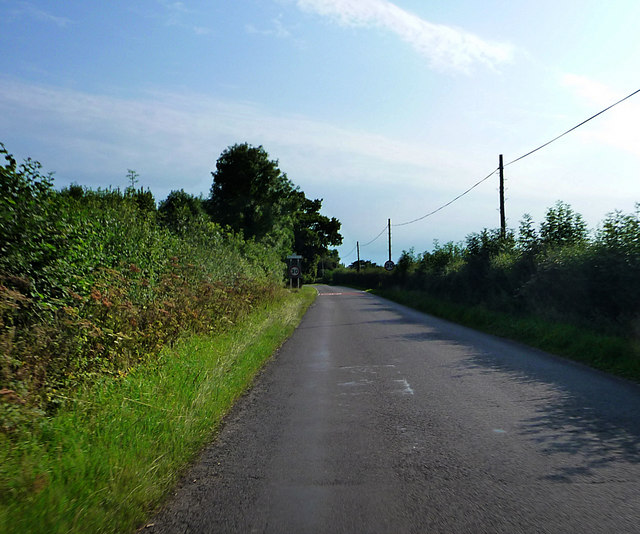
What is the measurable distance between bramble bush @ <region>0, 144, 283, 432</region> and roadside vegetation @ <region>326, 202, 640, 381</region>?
27.7ft

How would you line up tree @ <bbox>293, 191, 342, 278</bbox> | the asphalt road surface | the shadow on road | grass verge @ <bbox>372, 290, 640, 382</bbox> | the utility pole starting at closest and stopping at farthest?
the asphalt road surface < the shadow on road < grass verge @ <bbox>372, 290, 640, 382</bbox> < the utility pole < tree @ <bbox>293, 191, 342, 278</bbox>

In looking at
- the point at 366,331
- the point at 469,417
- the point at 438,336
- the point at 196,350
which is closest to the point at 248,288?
the point at 366,331

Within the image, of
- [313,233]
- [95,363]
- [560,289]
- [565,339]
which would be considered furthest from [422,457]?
[313,233]

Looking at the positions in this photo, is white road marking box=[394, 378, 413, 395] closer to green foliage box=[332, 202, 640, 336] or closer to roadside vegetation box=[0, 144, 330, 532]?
roadside vegetation box=[0, 144, 330, 532]

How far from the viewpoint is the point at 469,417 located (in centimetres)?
654

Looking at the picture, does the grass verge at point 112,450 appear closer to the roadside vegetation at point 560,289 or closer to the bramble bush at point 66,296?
the bramble bush at point 66,296

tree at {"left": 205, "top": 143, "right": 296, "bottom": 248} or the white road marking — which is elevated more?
tree at {"left": 205, "top": 143, "right": 296, "bottom": 248}

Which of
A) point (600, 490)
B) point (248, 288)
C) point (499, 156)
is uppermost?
point (499, 156)

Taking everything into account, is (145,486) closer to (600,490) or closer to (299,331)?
(600,490)

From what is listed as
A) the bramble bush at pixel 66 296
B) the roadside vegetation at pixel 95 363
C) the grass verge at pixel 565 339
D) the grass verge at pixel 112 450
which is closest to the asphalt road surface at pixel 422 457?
the grass verge at pixel 112 450

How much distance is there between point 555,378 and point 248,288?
42.6 ft

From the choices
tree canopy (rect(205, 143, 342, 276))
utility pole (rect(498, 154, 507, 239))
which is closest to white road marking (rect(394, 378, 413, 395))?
utility pole (rect(498, 154, 507, 239))

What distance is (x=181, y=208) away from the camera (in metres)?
17.4

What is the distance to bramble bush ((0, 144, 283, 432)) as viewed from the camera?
5.49m
